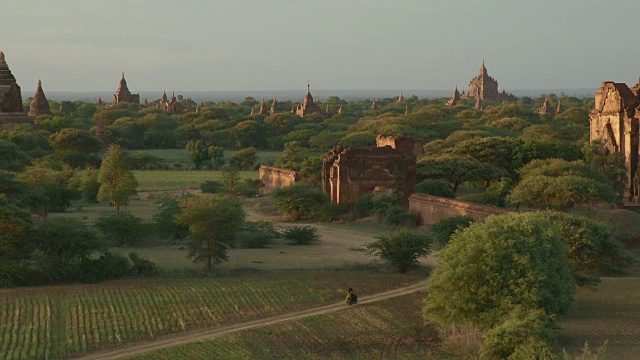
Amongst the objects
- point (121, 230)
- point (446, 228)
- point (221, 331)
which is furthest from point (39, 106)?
point (221, 331)

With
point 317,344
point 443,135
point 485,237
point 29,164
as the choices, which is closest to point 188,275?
point 317,344

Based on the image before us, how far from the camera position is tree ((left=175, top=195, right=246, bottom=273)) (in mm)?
27266

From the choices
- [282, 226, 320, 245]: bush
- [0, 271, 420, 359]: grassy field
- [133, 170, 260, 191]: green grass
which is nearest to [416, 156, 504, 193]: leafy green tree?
[282, 226, 320, 245]: bush

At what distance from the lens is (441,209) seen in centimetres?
3594

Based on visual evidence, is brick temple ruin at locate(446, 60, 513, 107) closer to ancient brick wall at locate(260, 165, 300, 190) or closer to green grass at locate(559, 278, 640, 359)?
ancient brick wall at locate(260, 165, 300, 190)

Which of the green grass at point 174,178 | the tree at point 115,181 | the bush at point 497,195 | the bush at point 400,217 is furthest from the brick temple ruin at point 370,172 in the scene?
the green grass at point 174,178

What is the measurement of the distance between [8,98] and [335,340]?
5740 centimetres

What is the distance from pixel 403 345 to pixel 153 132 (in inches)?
2938

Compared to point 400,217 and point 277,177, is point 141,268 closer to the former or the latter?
point 400,217

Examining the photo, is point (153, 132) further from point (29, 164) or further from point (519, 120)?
point (29, 164)

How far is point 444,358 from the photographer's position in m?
19.2

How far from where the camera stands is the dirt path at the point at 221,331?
19484 mm

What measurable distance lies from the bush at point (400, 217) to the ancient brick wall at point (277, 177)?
1057cm

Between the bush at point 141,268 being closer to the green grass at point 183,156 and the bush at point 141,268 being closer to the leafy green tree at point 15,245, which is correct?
the leafy green tree at point 15,245
